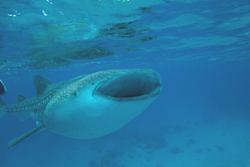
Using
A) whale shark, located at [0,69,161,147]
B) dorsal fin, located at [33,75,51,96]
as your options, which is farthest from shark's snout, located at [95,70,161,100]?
dorsal fin, located at [33,75,51,96]

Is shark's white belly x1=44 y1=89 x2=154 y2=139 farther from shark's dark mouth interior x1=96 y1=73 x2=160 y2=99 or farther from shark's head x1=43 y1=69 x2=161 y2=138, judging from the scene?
shark's dark mouth interior x1=96 y1=73 x2=160 y2=99

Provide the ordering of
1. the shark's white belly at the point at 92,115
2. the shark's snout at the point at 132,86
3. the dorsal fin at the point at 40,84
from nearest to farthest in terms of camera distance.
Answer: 1. the shark's snout at the point at 132,86
2. the shark's white belly at the point at 92,115
3. the dorsal fin at the point at 40,84

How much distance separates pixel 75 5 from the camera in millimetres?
14023

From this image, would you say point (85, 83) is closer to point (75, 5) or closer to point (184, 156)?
point (75, 5)

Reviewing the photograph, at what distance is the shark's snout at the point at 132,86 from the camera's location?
404cm

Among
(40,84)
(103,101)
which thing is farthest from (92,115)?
(40,84)

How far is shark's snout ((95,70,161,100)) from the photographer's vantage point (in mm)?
4043

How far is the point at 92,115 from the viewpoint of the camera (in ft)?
14.8

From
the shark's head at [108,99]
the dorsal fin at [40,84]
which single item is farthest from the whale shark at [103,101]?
the dorsal fin at [40,84]

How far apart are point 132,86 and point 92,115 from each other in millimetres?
722

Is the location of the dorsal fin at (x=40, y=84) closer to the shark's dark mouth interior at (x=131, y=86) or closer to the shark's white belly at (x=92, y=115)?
the shark's white belly at (x=92, y=115)

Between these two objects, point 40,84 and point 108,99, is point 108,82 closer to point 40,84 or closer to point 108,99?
point 108,99

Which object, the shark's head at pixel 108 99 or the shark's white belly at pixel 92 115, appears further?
the shark's white belly at pixel 92 115

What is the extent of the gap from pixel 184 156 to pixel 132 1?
A: 17583 mm
